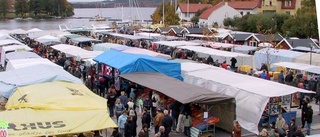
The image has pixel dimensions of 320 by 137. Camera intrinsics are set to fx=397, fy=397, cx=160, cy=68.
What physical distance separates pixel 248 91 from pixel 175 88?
8.32 feet

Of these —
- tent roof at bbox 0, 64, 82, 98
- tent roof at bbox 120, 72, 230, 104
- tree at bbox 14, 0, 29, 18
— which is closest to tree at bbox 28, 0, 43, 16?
tree at bbox 14, 0, 29, 18

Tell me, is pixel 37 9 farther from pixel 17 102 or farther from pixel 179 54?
pixel 17 102

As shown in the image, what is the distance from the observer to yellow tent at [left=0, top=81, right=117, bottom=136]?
359 inches

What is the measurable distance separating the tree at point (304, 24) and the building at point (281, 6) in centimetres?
1575

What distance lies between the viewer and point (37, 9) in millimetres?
145250

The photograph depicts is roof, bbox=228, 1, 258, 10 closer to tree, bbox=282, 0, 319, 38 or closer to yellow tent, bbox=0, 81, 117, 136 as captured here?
tree, bbox=282, 0, 319, 38

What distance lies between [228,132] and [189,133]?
4.62ft

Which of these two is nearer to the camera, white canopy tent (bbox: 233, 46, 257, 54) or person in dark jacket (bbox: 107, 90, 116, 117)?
person in dark jacket (bbox: 107, 90, 116, 117)

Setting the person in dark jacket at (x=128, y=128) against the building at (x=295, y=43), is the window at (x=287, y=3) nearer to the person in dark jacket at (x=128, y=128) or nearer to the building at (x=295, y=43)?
the building at (x=295, y=43)

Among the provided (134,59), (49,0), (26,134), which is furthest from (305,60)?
(49,0)

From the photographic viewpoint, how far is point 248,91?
13.8m

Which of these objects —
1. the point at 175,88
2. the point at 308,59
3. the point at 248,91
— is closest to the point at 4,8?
the point at 308,59

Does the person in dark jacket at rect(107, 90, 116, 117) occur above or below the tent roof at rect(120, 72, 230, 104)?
below

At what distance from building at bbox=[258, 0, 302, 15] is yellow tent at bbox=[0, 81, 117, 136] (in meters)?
55.8
